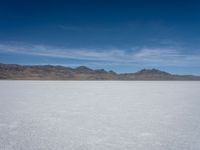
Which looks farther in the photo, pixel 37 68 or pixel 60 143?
pixel 37 68

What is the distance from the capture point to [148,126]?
20.5 feet

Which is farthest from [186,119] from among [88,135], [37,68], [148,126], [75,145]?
[37,68]

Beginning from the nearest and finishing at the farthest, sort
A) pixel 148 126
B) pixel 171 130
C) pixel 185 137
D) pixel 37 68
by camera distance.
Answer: pixel 185 137, pixel 171 130, pixel 148 126, pixel 37 68

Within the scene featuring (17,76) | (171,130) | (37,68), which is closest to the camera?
(171,130)

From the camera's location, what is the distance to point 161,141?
190 inches

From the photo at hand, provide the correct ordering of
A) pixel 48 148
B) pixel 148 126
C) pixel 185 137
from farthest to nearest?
pixel 148 126, pixel 185 137, pixel 48 148

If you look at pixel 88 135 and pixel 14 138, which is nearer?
pixel 14 138

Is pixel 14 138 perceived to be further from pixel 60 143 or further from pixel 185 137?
pixel 185 137

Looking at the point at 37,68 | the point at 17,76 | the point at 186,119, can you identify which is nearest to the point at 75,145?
the point at 186,119

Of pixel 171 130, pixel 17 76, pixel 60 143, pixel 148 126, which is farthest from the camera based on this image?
pixel 17 76

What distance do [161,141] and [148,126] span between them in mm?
1418

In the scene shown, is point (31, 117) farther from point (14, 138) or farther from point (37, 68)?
point (37, 68)

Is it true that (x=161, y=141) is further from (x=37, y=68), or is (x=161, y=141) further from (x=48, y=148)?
(x=37, y=68)

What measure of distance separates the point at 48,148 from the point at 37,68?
386ft
